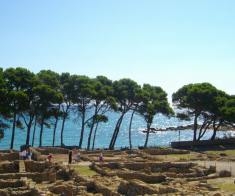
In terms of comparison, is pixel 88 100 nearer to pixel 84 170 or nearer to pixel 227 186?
pixel 84 170

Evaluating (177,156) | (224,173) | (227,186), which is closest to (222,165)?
(224,173)

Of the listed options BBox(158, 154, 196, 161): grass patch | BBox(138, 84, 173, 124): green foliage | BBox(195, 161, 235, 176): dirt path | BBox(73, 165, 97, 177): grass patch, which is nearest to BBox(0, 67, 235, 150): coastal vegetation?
BBox(138, 84, 173, 124): green foliage

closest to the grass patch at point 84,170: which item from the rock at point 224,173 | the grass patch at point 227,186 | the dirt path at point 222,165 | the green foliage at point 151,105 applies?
the grass patch at point 227,186

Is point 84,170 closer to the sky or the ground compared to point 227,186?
closer to the sky

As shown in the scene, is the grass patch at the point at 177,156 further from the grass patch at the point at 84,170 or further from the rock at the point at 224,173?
the grass patch at the point at 84,170

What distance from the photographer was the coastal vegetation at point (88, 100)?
183 ft

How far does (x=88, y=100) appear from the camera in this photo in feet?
207

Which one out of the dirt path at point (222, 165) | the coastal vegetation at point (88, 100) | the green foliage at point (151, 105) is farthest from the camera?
the green foliage at point (151, 105)

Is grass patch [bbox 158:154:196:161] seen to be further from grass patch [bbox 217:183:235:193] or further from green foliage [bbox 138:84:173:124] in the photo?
grass patch [bbox 217:183:235:193]

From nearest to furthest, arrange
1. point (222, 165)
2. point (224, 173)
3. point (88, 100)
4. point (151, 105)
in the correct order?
1. point (224, 173)
2. point (222, 165)
3. point (88, 100)
4. point (151, 105)

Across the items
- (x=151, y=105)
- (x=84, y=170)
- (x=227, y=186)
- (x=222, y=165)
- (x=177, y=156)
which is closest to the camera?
(x=227, y=186)

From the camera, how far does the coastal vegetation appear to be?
183 ft

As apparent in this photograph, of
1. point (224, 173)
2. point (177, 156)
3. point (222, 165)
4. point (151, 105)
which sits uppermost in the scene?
point (151, 105)

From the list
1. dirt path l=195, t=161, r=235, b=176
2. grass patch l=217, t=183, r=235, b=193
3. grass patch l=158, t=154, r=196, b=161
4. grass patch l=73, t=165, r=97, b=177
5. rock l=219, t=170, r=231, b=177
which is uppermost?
grass patch l=158, t=154, r=196, b=161
